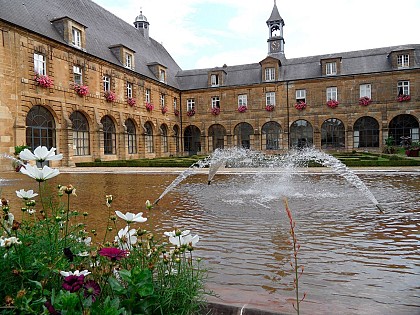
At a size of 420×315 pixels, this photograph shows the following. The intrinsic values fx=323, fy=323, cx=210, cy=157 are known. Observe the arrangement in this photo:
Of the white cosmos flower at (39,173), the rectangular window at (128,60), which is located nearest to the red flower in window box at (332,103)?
the rectangular window at (128,60)

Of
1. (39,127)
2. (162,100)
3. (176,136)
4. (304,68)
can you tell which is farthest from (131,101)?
(304,68)

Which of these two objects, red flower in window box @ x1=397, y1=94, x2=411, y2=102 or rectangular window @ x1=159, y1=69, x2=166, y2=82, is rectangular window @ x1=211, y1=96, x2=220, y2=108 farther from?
red flower in window box @ x1=397, y1=94, x2=411, y2=102

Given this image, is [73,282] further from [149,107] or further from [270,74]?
[270,74]

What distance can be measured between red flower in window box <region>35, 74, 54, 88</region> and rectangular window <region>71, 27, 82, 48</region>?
3665 mm

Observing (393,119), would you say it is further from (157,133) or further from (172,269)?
(172,269)

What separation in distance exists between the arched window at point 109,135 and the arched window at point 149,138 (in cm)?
425

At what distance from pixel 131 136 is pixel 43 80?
31.5 ft

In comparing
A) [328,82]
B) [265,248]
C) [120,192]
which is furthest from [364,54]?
[265,248]

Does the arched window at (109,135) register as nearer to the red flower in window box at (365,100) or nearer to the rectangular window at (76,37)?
the rectangular window at (76,37)

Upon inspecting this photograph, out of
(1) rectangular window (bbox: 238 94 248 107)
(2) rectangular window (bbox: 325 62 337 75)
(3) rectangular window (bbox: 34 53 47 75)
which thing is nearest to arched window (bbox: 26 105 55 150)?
(3) rectangular window (bbox: 34 53 47 75)

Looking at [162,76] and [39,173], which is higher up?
[162,76]

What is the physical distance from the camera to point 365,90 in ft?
96.2

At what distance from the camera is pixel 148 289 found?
1.80 meters

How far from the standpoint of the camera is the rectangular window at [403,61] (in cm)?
2812
